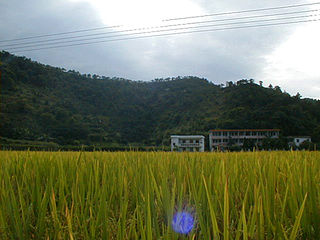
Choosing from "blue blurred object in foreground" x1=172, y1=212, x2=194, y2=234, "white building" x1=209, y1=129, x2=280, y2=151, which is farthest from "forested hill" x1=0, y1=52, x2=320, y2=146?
"blue blurred object in foreground" x1=172, y1=212, x2=194, y2=234

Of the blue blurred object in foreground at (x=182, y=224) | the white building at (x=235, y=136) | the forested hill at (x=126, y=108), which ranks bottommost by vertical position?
the blue blurred object in foreground at (x=182, y=224)

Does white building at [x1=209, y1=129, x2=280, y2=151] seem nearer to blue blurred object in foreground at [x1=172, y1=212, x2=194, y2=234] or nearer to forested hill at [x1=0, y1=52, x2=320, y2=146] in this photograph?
forested hill at [x1=0, y1=52, x2=320, y2=146]

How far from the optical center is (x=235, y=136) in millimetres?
62344

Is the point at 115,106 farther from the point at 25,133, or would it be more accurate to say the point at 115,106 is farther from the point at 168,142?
the point at 25,133

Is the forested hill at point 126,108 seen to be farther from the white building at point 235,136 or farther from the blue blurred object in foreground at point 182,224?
the blue blurred object in foreground at point 182,224

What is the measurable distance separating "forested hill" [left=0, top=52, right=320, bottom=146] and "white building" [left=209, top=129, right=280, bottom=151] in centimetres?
156

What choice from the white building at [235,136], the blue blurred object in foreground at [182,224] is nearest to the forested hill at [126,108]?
the white building at [235,136]

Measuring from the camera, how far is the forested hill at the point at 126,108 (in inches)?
2042

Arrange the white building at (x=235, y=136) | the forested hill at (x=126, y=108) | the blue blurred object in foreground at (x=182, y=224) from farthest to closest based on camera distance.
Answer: the white building at (x=235, y=136) → the forested hill at (x=126, y=108) → the blue blurred object in foreground at (x=182, y=224)

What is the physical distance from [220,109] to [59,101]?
39.1m

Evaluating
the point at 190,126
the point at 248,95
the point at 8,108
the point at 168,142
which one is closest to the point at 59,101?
the point at 8,108

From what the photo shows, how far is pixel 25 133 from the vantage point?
4656cm

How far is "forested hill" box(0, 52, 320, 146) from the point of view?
51.9 m

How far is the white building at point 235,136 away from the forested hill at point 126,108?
156 centimetres
